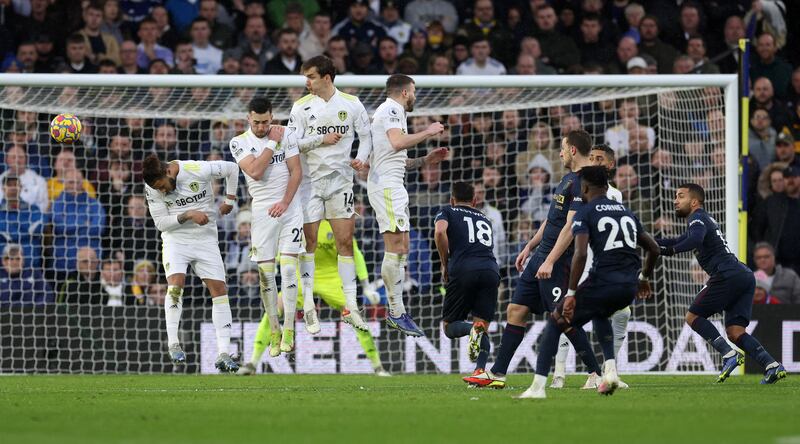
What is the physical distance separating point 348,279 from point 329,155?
137cm

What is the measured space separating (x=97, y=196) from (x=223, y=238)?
189cm

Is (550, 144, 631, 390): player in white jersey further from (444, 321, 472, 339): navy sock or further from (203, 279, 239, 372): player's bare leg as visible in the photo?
(203, 279, 239, 372): player's bare leg

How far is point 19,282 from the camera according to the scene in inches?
671

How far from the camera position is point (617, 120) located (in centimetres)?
1788

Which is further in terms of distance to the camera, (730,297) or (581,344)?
(730,297)

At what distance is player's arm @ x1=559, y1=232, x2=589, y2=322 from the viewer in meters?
9.98

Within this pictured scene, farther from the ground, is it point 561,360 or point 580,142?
point 580,142

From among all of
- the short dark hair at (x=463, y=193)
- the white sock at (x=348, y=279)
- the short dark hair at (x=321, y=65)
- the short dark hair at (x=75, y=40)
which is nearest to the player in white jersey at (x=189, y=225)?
the white sock at (x=348, y=279)

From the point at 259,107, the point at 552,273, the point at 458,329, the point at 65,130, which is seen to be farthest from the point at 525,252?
the point at 65,130

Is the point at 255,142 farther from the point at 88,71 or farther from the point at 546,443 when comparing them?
the point at 546,443

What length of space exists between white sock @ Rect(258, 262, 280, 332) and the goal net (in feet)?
9.11

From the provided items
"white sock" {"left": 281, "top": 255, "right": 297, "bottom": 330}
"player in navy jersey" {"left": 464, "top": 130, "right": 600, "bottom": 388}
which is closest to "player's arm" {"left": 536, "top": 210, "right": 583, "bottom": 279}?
"player in navy jersey" {"left": 464, "top": 130, "right": 600, "bottom": 388}

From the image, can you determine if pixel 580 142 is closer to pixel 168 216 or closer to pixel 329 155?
pixel 329 155

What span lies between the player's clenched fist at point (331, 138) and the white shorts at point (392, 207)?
2.11ft
